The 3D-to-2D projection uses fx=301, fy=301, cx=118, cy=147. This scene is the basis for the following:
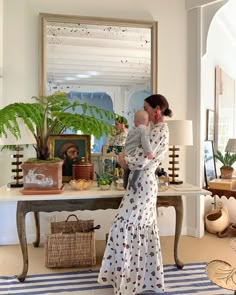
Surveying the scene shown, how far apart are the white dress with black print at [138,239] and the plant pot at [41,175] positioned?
1.98 ft

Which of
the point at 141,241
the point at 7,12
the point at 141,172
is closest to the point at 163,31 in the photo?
the point at 7,12

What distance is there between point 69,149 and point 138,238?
3.78ft

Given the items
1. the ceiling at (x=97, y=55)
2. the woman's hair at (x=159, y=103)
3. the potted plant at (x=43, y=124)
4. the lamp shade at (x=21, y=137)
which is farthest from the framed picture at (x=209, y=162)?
the lamp shade at (x=21, y=137)

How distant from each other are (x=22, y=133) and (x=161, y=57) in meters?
1.79

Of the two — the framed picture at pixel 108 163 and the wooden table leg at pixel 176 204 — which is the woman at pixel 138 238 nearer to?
the wooden table leg at pixel 176 204

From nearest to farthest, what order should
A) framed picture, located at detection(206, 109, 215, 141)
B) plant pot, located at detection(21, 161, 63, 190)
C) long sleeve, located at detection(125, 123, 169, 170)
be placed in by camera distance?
1. long sleeve, located at detection(125, 123, 169, 170)
2. plant pot, located at detection(21, 161, 63, 190)
3. framed picture, located at detection(206, 109, 215, 141)

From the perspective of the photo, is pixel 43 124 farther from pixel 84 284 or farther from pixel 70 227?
pixel 84 284

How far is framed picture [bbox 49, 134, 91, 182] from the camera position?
2.88 m

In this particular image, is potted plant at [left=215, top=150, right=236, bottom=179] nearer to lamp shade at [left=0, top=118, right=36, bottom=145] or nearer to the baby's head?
the baby's head

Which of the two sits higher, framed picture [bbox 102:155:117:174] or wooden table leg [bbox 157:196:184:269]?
framed picture [bbox 102:155:117:174]

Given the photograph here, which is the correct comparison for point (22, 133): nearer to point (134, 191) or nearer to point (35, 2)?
point (134, 191)

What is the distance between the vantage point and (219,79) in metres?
4.21

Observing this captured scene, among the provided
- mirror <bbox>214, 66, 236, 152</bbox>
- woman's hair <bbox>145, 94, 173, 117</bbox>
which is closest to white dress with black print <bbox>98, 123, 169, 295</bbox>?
woman's hair <bbox>145, 94, 173, 117</bbox>

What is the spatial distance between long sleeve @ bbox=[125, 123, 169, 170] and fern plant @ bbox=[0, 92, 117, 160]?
2.19 ft
